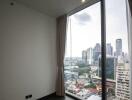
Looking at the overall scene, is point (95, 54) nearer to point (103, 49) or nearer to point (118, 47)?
point (103, 49)

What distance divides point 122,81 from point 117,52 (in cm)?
64

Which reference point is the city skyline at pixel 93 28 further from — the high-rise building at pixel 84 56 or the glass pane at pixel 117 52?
the high-rise building at pixel 84 56

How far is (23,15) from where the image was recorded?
2631 mm

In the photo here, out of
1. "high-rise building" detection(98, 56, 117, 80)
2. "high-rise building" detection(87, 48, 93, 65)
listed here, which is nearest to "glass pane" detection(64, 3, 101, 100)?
"high-rise building" detection(87, 48, 93, 65)

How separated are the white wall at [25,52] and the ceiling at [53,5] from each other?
20 centimetres

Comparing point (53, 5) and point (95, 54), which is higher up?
point (53, 5)

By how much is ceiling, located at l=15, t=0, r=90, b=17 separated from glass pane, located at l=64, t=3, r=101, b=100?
1.30 ft

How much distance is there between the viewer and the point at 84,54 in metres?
2.84

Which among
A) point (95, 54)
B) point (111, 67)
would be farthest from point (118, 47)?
point (95, 54)

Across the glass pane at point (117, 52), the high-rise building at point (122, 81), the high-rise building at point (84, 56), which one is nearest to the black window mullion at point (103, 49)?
the glass pane at point (117, 52)

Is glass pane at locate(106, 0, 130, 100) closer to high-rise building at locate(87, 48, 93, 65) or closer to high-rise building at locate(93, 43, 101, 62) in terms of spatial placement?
high-rise building at locate(93, 43, 101, 62)

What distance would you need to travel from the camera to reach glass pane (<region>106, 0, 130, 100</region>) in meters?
2.04

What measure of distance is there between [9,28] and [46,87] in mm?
2021

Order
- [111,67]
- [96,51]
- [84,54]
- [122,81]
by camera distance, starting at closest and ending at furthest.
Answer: [122,81] → [111,67] → [96,51] → [84,54]
